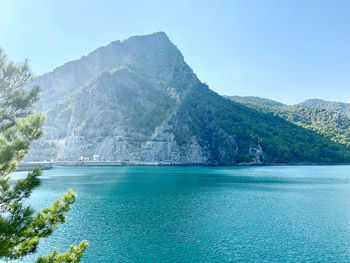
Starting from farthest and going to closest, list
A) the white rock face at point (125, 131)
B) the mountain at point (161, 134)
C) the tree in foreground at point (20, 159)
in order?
the mountain at point (161, 134), the white rock face at point (125, 131), the tree in foreground at point (20, 159)

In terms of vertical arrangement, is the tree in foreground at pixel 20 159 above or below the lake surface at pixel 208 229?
above

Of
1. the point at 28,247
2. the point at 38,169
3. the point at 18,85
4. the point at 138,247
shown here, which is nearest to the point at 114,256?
the point at 138,247

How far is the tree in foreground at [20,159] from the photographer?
7742mm

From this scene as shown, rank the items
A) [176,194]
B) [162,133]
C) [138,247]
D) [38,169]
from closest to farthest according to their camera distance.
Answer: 1. [38,169]
2. [138,247]
3. [176,194]
4. [162,133]

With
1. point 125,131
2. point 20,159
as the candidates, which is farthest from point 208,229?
point 125,131

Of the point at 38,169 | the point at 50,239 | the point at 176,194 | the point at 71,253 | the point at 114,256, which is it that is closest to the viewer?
the point at 38,169

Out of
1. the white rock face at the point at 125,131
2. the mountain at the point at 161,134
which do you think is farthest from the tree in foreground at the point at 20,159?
the white rock face at the point at 125,131

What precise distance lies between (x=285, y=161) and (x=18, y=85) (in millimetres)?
183458

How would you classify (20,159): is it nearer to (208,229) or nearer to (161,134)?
(208,229)

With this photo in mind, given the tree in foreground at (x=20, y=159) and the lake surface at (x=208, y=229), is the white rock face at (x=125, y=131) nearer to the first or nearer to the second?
the lake surface at (x=208, y=229)

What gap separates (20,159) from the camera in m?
9.34

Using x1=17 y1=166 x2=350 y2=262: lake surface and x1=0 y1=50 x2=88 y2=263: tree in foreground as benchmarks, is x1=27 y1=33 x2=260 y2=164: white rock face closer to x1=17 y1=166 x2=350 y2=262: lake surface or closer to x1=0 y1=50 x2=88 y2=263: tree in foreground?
Answer: x1=17 y1=166 x2=350 y2=262: lake surface

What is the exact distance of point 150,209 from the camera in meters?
36.8

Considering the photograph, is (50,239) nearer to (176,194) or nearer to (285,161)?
(176,194)
